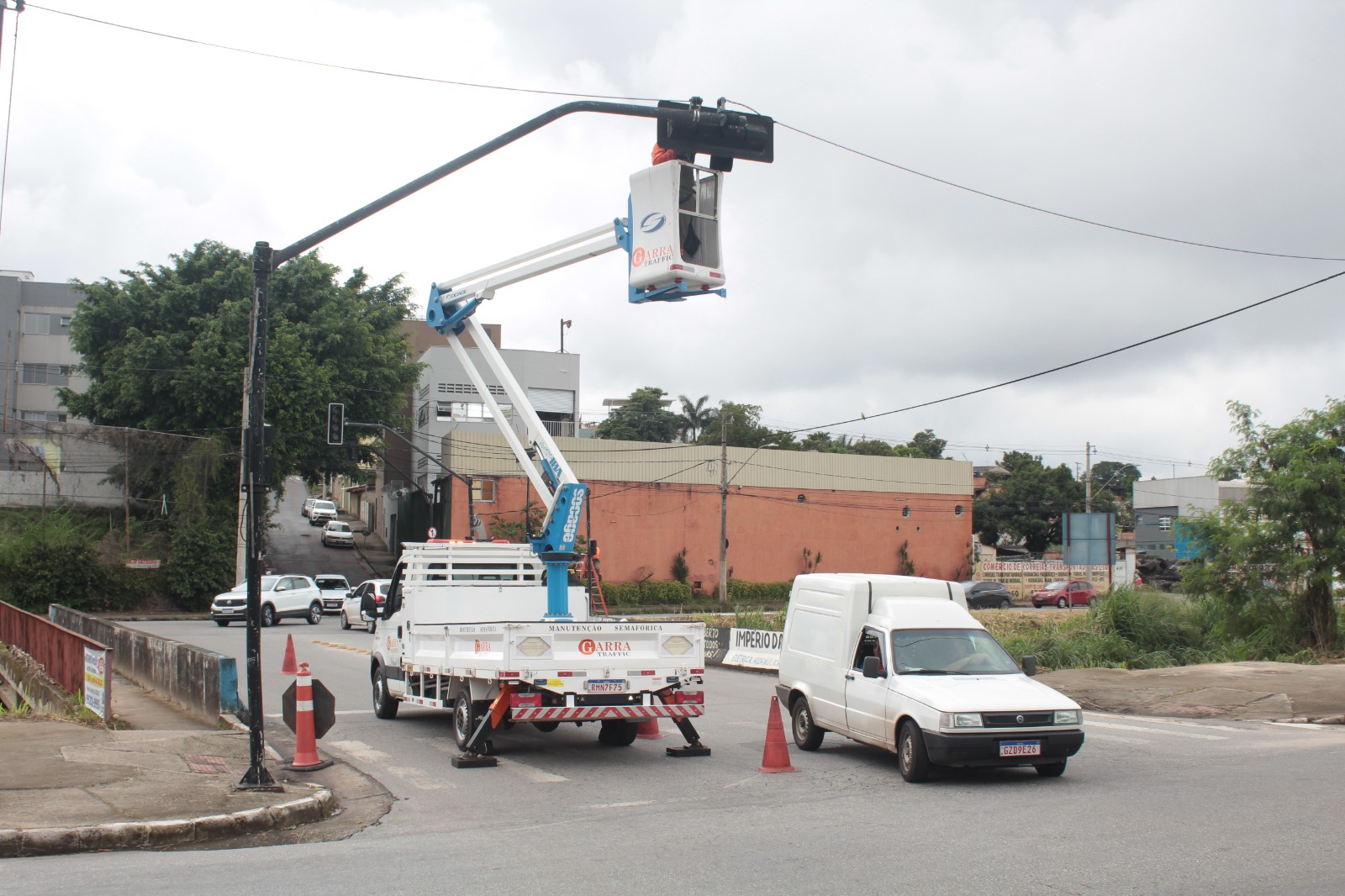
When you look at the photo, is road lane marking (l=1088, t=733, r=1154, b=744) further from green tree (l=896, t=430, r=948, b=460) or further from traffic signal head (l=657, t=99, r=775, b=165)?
green tree (l=896, t=430, r=948, b=460)

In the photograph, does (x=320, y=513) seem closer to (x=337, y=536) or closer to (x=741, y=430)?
(x=337, y=536)

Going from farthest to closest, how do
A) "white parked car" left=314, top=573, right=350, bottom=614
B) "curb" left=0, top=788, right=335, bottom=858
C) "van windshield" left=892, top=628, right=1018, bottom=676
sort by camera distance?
1. "white parked car" left=314, top=573, right=350, bottom=614
2. "van windshield" left=892, top=628, right=1018, bottom=676
3. "curb" left=0, top=788, right=335, bottom=858

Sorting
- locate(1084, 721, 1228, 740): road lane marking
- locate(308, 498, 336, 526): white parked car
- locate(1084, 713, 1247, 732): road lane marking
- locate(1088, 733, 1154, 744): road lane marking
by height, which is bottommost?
locate(1084, 713, 1247, 732): road lane marking

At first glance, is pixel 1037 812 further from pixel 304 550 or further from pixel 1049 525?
pixel 1049 525

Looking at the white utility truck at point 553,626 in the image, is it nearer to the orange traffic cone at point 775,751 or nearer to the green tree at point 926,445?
the orange traffic cone at point 775,751

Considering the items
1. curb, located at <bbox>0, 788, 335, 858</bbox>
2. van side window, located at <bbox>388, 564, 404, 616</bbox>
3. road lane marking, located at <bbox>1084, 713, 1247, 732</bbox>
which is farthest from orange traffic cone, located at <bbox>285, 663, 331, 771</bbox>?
road lane marking, located at <bbox>1084, 713, 1247, 732</bbox>

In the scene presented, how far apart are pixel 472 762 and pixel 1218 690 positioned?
12.5 metres

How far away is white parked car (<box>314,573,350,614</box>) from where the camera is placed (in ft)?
147

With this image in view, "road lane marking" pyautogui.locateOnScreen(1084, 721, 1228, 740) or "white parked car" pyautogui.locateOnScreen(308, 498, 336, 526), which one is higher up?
"white parked car" pyautogui.locateOnScreen(308, 498, 336, 526)

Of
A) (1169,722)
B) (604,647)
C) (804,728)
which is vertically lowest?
(1169,722)

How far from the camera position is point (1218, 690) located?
18.4 meters

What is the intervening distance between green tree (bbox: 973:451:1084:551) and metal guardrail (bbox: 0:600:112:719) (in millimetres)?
73669

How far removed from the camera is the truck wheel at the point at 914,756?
35.4 feet

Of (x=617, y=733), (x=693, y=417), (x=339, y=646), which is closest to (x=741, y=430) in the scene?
(x=693, y=417)
